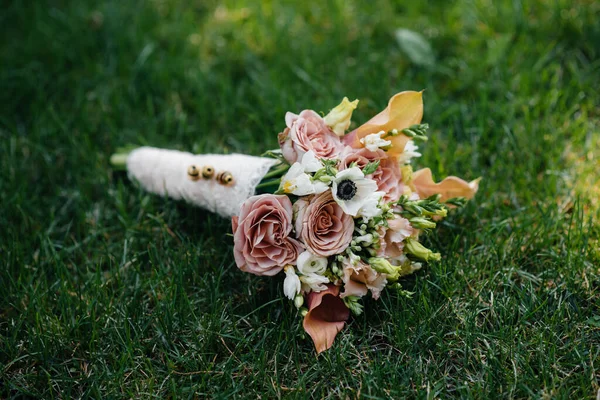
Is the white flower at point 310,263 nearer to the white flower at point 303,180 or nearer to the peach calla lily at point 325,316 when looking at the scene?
the peach calla lily at point 325,316

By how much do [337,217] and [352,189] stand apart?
97mm

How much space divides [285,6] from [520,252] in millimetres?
1858

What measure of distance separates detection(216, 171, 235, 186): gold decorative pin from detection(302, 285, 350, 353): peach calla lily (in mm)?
484

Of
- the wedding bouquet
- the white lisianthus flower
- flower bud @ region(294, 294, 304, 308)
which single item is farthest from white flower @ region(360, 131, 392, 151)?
flower bud @ region(294, 294, 304, 308)

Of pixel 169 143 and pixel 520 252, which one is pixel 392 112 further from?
pixel 169 143

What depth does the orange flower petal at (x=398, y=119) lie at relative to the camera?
5.97 ft

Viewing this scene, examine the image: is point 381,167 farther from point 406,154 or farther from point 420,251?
point 420,251

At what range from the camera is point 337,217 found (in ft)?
5.68

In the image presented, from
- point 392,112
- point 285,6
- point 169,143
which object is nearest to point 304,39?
point 285,6

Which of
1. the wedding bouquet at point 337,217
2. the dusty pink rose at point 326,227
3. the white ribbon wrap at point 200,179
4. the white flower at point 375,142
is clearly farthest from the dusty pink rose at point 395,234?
the white ribbon wrap at point 200,179

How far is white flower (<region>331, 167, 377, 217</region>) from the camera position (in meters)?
1.67

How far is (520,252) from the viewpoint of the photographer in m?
2.00

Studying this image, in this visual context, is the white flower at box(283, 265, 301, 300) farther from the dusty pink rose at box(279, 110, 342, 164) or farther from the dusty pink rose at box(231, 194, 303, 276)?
the dusty pink rose at box(279, 110, 342, 164)

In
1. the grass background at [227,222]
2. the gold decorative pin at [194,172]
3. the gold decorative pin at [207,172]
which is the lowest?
the grass background at [227,222]
